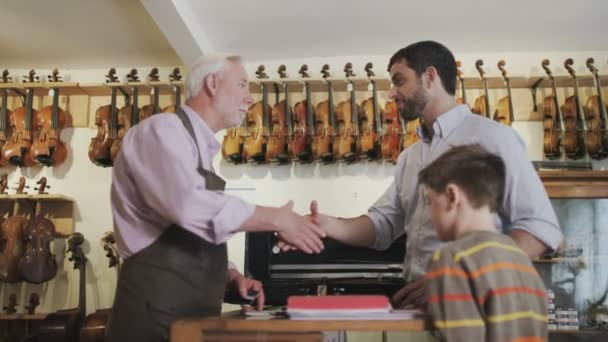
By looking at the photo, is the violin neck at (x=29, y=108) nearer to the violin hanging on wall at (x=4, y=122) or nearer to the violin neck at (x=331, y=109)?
the violin hanging on wall at (x=4, y=122)

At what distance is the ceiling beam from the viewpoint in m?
3.85

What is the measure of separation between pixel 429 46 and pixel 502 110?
281 cm

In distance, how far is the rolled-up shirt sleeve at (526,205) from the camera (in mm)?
1650

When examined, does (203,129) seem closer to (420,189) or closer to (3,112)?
(420,189)

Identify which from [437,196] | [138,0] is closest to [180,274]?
[437,196]

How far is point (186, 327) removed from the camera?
1.09 metres

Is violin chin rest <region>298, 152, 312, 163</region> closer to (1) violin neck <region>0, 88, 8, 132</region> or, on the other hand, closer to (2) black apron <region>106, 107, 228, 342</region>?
(1) violin neck <region>0, 88, 8, 132</region>

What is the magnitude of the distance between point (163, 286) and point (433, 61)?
121 centimetres

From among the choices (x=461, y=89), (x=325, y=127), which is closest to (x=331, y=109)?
(x=325, y=127)

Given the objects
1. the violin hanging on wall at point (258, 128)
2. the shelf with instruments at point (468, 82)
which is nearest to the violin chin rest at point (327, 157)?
the violin hanging on wall at point (258, 128)

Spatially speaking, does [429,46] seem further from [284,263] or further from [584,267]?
[584,267]

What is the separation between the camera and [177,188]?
1.54m

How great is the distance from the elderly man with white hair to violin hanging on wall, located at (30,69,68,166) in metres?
3.52

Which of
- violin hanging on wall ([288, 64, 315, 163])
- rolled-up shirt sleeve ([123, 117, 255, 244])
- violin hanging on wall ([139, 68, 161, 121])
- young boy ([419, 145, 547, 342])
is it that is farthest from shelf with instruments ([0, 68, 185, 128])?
young boy ([419, 145, 547, 342])
